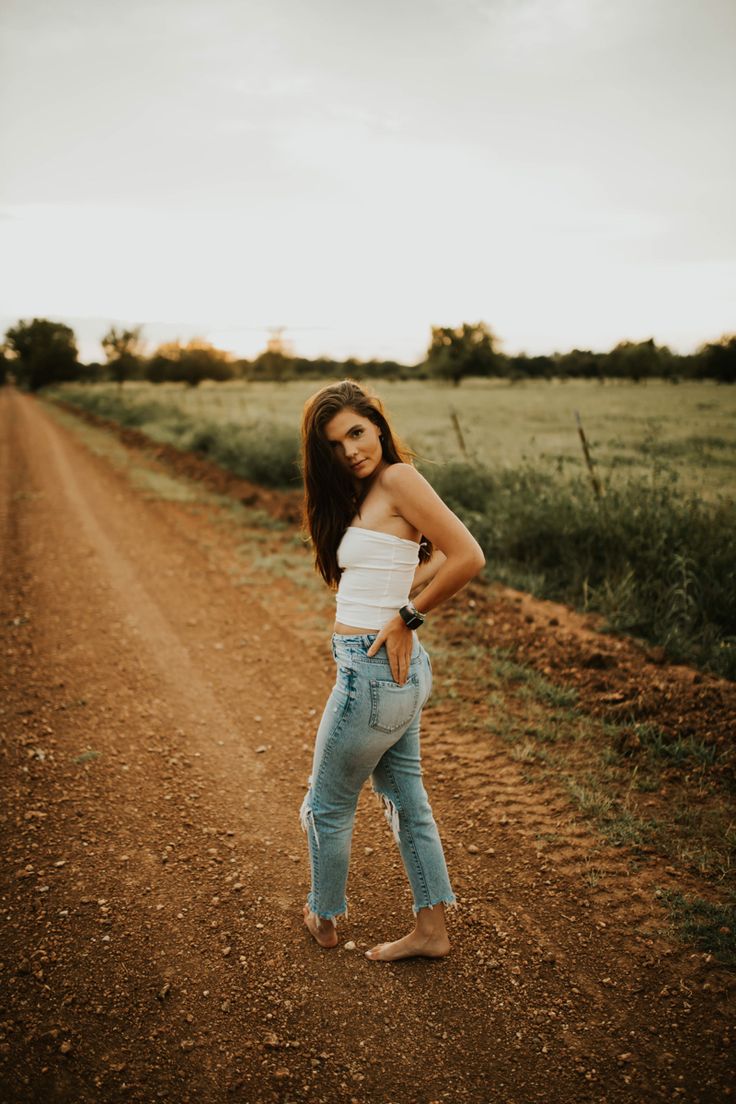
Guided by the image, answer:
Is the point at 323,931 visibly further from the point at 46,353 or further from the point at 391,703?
the point at 46,353

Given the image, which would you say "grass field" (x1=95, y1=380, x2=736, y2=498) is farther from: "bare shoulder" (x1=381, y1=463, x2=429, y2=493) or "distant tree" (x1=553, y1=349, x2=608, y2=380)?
"distant tree" (x1=553, y1=349, x2=608, y2=380)

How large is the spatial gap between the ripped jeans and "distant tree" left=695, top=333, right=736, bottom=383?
30.7 m

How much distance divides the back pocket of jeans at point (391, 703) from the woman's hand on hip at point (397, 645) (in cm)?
4

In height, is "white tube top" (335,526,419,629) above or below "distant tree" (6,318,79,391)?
below

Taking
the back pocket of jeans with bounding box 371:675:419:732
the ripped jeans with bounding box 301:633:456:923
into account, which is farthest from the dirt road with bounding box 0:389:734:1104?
the back pocket of jeans with bounding box 371:675:419:732

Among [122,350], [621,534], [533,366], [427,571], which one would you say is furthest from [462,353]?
[427,571]

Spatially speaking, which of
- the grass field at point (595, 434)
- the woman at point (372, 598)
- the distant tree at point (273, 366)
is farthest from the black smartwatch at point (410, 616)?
the distant tree at point (273, 366)

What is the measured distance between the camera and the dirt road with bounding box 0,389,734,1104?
1.97 meters

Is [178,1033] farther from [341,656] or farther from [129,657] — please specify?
[129,657]

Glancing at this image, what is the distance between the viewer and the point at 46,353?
189 feet

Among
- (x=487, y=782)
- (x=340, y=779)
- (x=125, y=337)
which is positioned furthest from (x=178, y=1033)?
(x=125, y=337)

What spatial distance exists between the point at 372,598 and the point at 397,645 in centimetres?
17

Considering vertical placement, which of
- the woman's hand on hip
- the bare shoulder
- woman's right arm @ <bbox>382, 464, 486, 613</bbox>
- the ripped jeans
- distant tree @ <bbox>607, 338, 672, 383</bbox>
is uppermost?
distant tree @ <bbox>607, 338, 672, 383</bbox>

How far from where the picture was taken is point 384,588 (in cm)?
195
